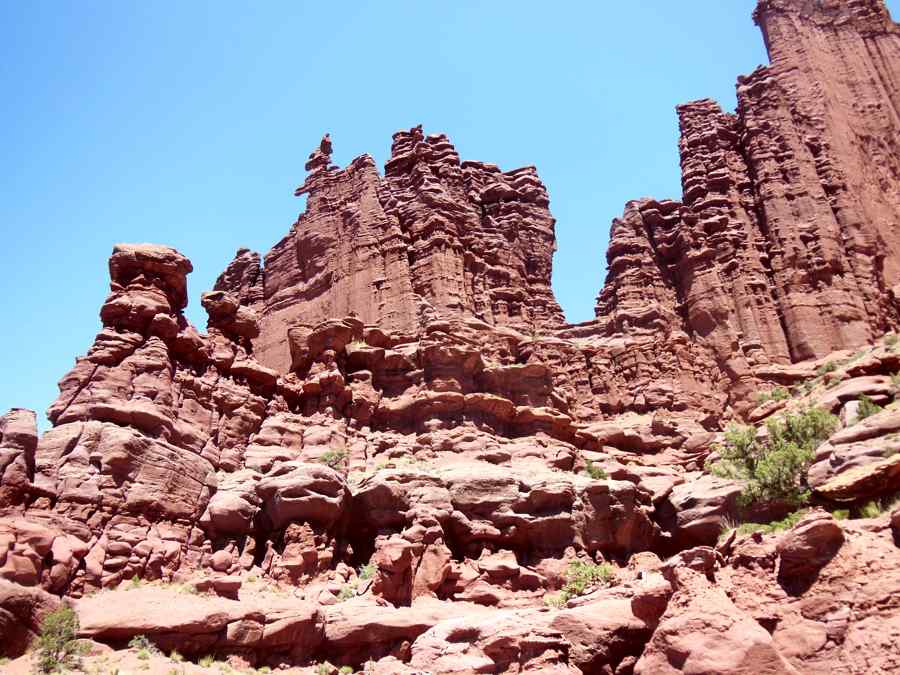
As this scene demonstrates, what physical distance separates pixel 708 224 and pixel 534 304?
15.3 m

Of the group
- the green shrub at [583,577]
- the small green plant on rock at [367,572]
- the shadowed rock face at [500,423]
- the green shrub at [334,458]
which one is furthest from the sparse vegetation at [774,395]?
the small green plant on rock at [367,572]

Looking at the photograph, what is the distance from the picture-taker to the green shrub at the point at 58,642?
20.1m

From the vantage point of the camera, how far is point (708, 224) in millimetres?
61531

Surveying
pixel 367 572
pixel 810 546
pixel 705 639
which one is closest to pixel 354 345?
pixel 367 572

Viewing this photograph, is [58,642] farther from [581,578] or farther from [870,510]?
[870,510]

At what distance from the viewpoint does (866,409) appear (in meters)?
25.1

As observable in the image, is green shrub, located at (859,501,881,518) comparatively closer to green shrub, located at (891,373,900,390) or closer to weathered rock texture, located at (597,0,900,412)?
green shrub, located at (891,373,900,390)

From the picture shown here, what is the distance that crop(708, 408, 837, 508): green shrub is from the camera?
27.5 metres

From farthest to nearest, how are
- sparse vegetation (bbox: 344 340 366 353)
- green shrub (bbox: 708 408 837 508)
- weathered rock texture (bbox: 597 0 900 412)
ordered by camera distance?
weathered rock texture (bbox: 597 0 900 412)
sparse vegetation (bbox: 344 340 366 353)
green shrub (bbox: 708 408 837 508)

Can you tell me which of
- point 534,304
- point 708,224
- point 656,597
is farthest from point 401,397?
point 708,224

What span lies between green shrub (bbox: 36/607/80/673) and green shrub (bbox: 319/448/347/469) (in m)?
15.3

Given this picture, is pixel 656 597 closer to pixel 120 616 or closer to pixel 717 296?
pixel 120 616

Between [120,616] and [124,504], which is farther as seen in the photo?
[124,504]

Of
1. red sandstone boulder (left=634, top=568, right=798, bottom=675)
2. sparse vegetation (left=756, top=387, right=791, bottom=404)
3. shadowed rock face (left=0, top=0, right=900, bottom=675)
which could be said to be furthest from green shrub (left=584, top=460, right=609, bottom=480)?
red sandstone boulder (left=634, top=568, right=798, bottom=675)
